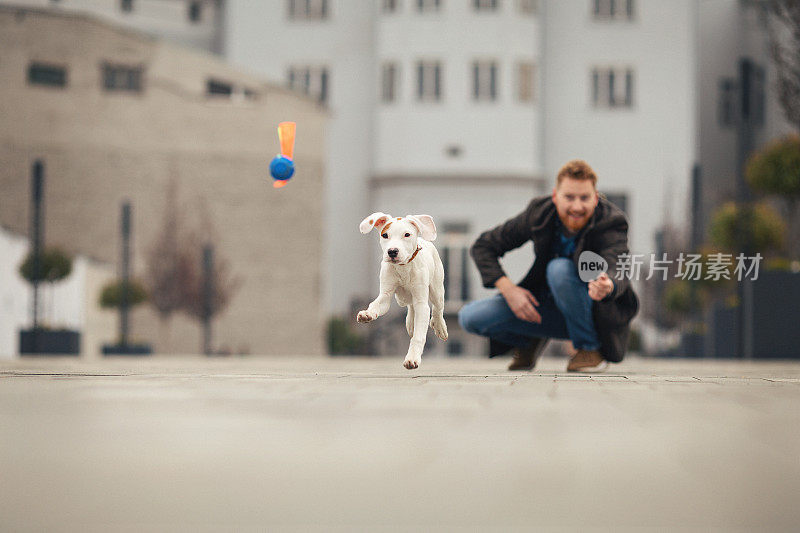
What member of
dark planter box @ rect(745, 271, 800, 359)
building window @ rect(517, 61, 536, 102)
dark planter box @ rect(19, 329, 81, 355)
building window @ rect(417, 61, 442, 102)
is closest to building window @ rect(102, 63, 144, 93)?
building window @ rect(417, 61, 442, 102)

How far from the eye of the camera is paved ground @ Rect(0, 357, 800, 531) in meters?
3.44

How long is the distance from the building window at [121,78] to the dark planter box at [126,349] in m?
12.9

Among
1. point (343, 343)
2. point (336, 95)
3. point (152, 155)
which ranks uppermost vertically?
point (336, 95)

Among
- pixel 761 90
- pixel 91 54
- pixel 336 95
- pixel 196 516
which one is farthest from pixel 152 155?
pixel 196 516

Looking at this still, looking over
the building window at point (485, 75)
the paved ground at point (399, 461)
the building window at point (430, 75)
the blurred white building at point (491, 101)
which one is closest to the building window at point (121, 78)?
the blurred white building at point (491, 101)

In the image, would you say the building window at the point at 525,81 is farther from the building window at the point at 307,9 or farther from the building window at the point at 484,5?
the building window at the point at 307,9

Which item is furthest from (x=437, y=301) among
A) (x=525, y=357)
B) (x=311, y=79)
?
(x=311, y=79)

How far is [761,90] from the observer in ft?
143

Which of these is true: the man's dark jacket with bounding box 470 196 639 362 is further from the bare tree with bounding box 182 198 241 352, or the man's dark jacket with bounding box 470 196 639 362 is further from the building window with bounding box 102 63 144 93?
the building window with bounding box 102 63 144 93

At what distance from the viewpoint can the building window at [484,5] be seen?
40.5 meters

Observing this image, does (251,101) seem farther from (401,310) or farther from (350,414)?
(350,414)

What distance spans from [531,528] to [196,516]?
95 cm

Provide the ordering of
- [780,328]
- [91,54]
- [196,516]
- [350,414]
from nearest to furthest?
1. [196,516]
2. [350,414]
3. [780,328]
4. [91,54]

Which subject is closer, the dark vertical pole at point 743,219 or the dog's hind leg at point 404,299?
the dog's hind leg at point 404,299
